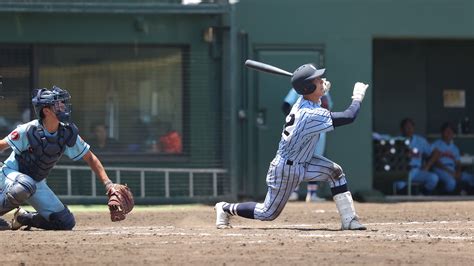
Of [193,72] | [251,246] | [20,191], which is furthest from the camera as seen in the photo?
[193,72]

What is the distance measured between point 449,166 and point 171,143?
4137 millimetres

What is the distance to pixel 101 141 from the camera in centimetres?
1443

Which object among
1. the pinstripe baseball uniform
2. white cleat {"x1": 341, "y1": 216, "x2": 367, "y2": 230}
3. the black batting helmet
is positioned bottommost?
white cleat {"x1": 341, "y1": 216, "x2": 367, "y2": 230}

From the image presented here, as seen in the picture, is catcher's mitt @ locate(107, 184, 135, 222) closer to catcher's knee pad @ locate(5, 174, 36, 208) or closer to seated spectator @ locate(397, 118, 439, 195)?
catcher's knee pad @ locate(5, 174, 36, 208)

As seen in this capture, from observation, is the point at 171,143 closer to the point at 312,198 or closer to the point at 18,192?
the point at 312,198

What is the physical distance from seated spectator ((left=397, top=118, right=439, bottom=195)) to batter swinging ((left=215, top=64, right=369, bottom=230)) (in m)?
6.40

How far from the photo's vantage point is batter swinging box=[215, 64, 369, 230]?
909 centimetres

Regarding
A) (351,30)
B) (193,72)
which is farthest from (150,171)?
(351,30)

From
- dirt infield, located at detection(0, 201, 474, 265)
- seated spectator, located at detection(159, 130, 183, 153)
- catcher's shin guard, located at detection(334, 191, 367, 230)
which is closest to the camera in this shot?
dirt infield, located at detection(0, 201, 474, 265)

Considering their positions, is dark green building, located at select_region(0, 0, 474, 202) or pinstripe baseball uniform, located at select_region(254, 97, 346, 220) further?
dark green building, located at select_region(0, 0, 474, 202)

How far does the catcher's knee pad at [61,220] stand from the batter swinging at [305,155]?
1652 mm

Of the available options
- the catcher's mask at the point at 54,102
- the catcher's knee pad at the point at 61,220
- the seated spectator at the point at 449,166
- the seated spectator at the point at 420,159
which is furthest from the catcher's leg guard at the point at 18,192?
the seated spectator at the point at 449,166

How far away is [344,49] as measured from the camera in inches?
589

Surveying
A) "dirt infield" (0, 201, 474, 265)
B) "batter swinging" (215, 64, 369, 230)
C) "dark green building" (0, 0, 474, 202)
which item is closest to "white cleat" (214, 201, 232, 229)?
"dirt infield" (0, 201, 474, 265)
